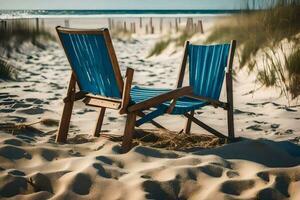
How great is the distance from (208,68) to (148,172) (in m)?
1.61

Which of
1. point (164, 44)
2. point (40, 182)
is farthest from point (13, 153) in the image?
point (164, 44)

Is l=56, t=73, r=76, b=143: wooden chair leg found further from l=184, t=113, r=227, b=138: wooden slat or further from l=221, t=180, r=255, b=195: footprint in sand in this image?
l=221, t=180, r=255, b=195: footprint in sand

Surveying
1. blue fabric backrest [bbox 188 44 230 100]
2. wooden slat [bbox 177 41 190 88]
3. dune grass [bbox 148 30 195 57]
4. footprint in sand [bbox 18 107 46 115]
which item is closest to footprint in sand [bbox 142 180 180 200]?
blue fabric backrest [bbox 188 44 230 100]

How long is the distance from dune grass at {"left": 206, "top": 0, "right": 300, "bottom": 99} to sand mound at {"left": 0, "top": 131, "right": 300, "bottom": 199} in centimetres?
223

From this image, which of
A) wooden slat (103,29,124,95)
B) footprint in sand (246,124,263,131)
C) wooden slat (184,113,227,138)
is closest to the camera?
wooden slat (103,29,124,95)

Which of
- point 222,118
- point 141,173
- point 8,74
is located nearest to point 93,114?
point 222,118

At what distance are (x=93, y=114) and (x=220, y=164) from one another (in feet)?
7.23

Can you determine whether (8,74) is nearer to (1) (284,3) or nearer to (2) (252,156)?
(1) (284,3)

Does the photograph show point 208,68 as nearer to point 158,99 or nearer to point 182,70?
point 182,70

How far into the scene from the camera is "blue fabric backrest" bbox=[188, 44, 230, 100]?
13.3 ft

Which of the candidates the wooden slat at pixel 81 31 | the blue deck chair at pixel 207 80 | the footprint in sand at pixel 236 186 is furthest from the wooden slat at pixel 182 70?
the footprint in sand at pixel 236 186

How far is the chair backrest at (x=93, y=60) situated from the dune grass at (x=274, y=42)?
2689 mm

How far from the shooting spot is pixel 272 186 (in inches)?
104

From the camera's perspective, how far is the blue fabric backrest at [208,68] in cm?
404
